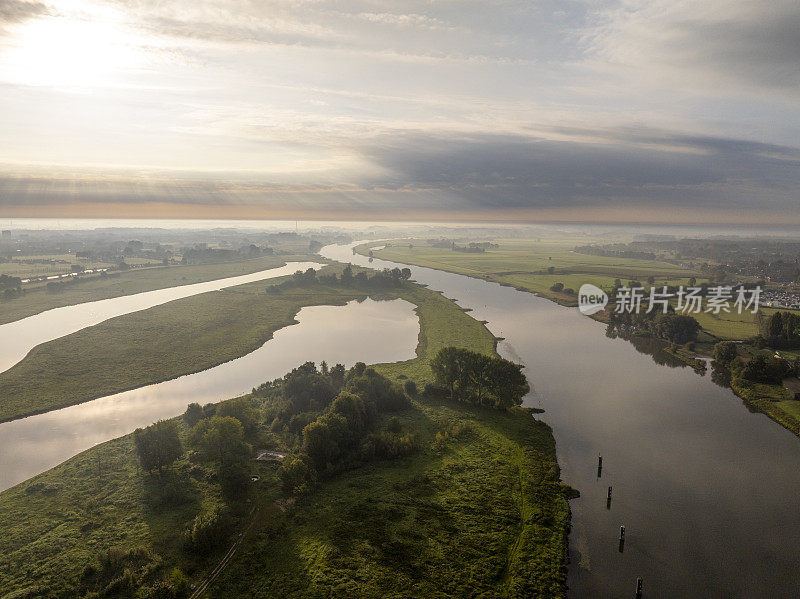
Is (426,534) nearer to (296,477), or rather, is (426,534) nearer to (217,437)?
(296,477)

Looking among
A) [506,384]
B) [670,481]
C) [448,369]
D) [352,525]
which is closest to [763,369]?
[670,481]

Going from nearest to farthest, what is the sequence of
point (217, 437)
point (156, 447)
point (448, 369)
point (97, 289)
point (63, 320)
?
point (156, 447)
point (217, 437)
point (448, 369)
point (63, 320)
point (97, 289)

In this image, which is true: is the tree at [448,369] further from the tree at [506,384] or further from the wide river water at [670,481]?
the wide river water at [670,481]

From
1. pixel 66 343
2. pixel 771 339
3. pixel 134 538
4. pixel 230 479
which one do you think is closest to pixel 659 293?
pixel 771 339

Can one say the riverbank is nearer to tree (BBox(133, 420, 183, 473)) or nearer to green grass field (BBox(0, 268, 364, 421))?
tree (BBox(133, 420, 183, 473))

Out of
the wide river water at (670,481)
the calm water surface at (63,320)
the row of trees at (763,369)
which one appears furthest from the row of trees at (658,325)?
the calm water surface at (63,320)

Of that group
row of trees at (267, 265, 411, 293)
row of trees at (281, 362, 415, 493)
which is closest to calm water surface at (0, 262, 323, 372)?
row of trees at (267, 265, 411, 293)
